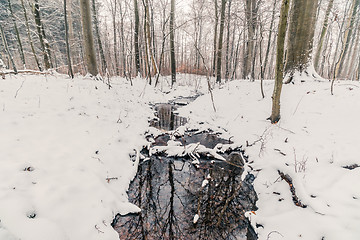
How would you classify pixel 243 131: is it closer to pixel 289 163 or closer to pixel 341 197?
pixel 289 163

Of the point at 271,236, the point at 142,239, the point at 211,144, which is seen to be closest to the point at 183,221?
the point at 142,239

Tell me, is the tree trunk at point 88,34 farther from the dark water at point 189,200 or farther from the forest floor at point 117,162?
the dark water at point 189,200

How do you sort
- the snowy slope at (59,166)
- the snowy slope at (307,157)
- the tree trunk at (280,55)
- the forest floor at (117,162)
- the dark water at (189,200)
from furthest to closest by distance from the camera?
the tree trunk at (280,55) → the dark water at (189,200) → the snowy slope at (307,157) → the forest floor at (117,162) → the snowy slope at (59,166)

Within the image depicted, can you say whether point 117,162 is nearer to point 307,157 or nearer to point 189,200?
point 189,200

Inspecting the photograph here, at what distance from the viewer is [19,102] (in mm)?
3936

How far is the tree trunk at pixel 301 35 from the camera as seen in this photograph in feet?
18.6

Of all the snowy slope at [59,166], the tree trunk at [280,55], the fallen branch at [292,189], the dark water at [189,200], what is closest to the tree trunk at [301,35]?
the tree trunk at [280,55]

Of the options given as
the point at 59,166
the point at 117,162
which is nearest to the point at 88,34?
the point at 117,162

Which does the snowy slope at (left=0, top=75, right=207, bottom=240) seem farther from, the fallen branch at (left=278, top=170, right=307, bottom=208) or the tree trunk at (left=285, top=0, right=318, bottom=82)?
Result: the tree trunk at (left=285, top=0, right=318, bottom=82)

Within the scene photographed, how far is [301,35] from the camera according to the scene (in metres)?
5.76

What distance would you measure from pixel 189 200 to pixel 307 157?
243 cm

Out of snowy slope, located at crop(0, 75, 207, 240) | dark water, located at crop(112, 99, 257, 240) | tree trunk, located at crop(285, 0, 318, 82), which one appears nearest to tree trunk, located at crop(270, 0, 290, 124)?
dark water, located at crop(112, 99, 257, 240)

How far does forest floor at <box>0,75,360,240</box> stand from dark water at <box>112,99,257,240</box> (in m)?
0.19

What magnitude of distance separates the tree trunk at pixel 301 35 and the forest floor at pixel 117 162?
785mm
